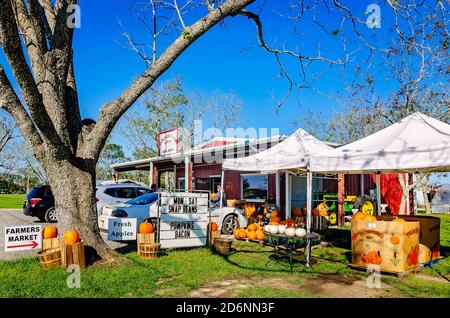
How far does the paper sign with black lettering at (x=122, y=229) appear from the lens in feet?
27.3

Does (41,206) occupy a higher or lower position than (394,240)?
lower

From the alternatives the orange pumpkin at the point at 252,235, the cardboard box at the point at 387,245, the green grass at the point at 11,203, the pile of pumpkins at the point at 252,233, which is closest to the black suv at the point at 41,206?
the pile of pumpkins at the point at 252,233

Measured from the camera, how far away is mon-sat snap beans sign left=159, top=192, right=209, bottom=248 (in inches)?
360

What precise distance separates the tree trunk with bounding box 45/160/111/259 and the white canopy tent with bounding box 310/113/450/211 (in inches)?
180

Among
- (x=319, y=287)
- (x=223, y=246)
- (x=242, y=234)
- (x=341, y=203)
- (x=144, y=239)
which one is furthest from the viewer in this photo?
(x=341, y=203)

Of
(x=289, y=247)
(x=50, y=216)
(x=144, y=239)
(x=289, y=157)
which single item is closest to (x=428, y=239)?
(x=289, y=247)

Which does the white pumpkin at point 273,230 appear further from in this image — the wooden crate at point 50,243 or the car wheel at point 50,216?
the car wheel at point 50,216

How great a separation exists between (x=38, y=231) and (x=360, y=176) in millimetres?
14472

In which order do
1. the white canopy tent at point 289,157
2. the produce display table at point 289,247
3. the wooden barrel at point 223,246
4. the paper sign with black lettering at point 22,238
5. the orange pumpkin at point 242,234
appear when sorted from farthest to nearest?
the orange pumpkin at point 242,234 → the wooden barrel at point 223,246 → the white canopy tent at point 289,157 → the produce display table at point 289,247 → the paper sign with black lettering at point 22,238

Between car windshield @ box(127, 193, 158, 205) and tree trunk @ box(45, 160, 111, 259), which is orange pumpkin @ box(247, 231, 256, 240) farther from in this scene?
tree trunk @ box(45, 160, 111, 259)

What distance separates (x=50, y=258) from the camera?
6.98m

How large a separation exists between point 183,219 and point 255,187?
8172mm

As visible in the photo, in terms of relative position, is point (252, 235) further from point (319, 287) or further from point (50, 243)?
point (50, 243)

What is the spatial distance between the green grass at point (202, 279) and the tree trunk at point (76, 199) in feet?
2.05
